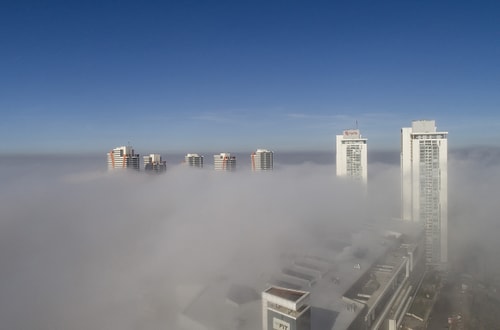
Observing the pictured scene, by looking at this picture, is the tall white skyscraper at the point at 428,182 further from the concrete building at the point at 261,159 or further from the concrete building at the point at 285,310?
the concrete building at the point at 285,310

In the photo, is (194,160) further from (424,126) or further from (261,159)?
(424,126)

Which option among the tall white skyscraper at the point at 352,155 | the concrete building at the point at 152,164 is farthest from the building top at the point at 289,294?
the concrete building at the point at 152,164

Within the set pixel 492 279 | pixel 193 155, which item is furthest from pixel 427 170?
pixel 193 155

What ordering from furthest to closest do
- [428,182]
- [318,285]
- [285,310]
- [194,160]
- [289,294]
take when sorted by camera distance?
[194,160], [428,182], [318,285], [289,294], [285,310]

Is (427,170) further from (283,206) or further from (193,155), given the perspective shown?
(193,155)

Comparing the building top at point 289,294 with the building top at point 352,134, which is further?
the building top at point 352,134

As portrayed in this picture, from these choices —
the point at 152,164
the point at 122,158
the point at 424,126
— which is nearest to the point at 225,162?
the point at 152,164
